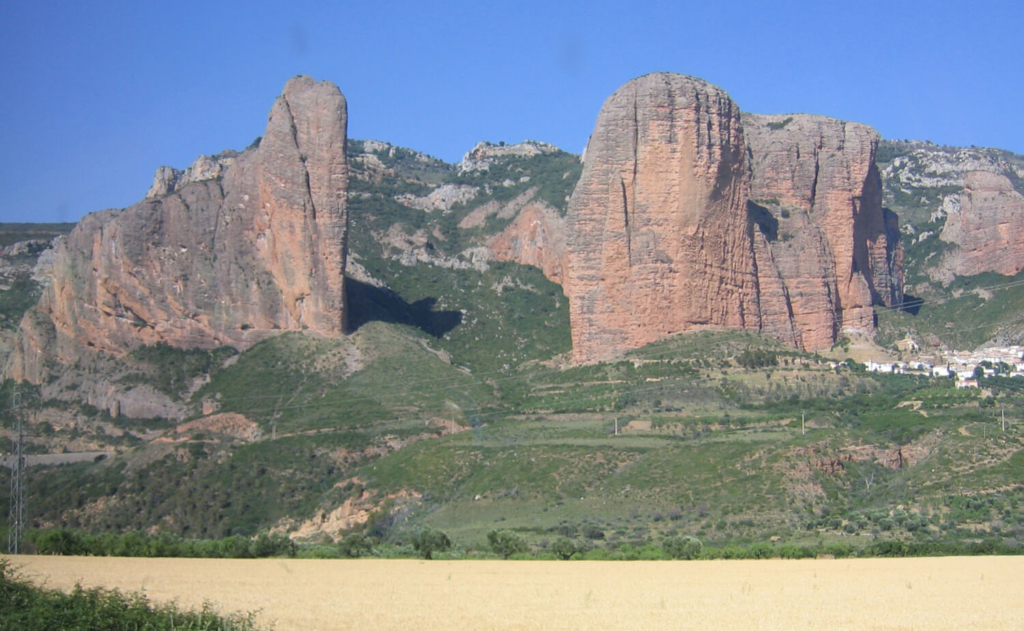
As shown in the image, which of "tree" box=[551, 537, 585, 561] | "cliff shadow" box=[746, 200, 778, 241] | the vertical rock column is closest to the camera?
"tree" box=[551, 537, 585, 561]

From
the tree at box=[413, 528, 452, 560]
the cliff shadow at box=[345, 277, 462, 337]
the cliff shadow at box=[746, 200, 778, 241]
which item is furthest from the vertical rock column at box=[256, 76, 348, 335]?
the tree at box=[413, 528, 452, 560]

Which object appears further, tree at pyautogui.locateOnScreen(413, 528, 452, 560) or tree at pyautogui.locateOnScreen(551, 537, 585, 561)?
tree at pyautogui.locateOnScreen(413, 528, 452, 560)

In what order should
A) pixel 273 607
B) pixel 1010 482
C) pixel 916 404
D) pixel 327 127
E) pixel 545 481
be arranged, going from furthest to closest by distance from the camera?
pixel 327 127 < pixel 916 404 < pixel 545 481 < pixel 1010 482 < pixel 273 607

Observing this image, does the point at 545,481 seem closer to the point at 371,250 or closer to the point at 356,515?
the point at 356,515

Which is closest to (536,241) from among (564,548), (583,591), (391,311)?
(391,311)

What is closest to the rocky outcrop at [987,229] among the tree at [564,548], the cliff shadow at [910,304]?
the cliff shadow at [910,304]

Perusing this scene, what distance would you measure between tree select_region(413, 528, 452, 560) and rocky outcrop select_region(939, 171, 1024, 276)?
73.9 metres

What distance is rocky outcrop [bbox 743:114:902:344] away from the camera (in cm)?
8925

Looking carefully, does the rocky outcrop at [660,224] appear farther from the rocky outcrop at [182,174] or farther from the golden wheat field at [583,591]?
the rocky outcrop at [182,174]

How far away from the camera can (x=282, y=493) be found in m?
69.1

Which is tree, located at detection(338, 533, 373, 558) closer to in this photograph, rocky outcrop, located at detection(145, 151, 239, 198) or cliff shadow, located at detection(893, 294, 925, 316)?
cliff shadow, located at detection(893, 294, 925, 316)

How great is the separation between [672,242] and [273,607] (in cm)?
5471

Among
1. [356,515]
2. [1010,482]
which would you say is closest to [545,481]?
[356,515]

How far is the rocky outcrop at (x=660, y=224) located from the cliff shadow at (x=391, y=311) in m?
16.3
